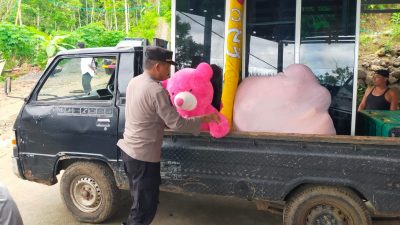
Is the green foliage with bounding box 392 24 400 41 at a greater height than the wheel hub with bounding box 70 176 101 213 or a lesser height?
greater

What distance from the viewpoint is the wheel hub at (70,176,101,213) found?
3982 mm

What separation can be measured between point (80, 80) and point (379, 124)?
3096mm

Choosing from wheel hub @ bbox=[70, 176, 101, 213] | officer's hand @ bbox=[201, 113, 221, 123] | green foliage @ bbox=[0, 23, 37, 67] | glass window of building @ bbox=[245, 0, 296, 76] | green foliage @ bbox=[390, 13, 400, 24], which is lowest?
wheel hub @ bbox=[70, 176, 101, 213]

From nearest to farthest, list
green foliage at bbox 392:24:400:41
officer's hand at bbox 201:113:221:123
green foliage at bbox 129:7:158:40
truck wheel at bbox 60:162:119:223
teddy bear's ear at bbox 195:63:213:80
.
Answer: officer's hand at bbox 201:113:221:123 → teddy bear's ear at bbox 195:63:213:80 → truck wheel at bbox 60:162:119:223 → green foliage at bbox 129:7:158:40 → green foliage at bbox 392:24:400:41

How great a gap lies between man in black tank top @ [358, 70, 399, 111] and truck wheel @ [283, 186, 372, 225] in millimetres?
2255

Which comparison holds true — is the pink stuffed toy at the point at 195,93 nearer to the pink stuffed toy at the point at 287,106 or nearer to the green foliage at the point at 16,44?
the pink stuffed toy at the point at 287,106

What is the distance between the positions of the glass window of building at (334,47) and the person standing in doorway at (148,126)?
1600mm

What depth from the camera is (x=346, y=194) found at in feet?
10.2

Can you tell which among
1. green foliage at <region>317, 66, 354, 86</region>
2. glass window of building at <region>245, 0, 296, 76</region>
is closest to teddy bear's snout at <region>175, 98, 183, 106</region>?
glass window of building at <region>245, 0, 296, 76</region>

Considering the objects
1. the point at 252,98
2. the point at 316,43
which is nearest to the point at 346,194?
the point at 252,98

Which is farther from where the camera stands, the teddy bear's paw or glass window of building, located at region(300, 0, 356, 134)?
glass window of building, located at region(300, 0, 356, 134)

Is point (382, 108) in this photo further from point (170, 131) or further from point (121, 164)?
point (121, 164)

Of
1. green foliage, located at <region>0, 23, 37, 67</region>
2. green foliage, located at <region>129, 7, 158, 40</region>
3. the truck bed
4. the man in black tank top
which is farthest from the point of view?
green foliage, located at <region>0, 23, 37, 67</region>

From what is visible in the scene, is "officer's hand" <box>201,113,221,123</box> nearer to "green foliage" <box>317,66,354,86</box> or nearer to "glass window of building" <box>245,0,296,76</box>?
"glass window of building" <box>245,0,296,76</box>
